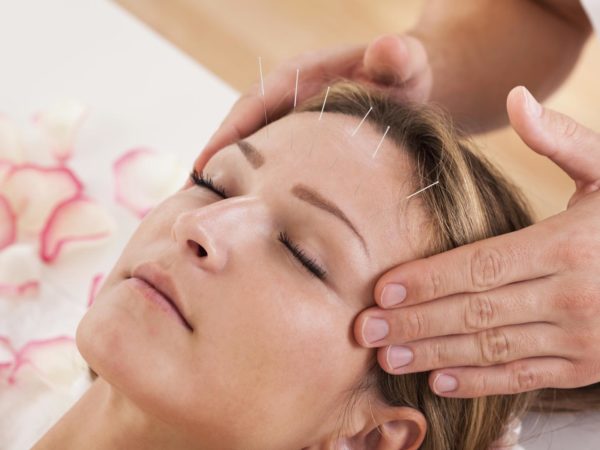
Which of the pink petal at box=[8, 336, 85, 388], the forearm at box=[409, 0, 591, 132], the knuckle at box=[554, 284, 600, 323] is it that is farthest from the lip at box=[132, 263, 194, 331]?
the forearm at box=[409, 0, 591, 132]

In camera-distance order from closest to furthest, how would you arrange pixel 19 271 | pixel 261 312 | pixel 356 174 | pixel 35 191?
pixel 261 312, pixel 356 174, pixel 19 271, pixel 35 191

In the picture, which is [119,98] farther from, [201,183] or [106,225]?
[201,183]

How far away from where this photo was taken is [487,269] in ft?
3.27

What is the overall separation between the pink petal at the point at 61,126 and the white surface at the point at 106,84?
0.02 meters

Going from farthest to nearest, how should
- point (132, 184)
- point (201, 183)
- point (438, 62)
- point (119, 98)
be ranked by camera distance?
1. point (119, 98)
2. point (132, 184)
3. point (438, 62)
4. point (201, 183)

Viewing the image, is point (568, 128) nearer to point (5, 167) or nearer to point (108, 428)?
point (108, 428)

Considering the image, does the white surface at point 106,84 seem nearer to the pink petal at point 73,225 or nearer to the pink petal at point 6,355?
the pink petal at point 73,225

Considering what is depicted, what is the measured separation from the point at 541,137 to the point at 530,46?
74cm

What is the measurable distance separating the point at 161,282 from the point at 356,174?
0.31 m

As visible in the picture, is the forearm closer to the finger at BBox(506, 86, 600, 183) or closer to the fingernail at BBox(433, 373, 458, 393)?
the finger at BBox(506, 86, 600, 183)

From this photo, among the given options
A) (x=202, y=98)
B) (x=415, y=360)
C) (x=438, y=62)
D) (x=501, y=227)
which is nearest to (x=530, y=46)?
(x=438, y=62)

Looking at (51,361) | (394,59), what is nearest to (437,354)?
(394,59)

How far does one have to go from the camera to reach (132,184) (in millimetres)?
1842

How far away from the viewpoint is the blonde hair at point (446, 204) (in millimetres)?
1137
